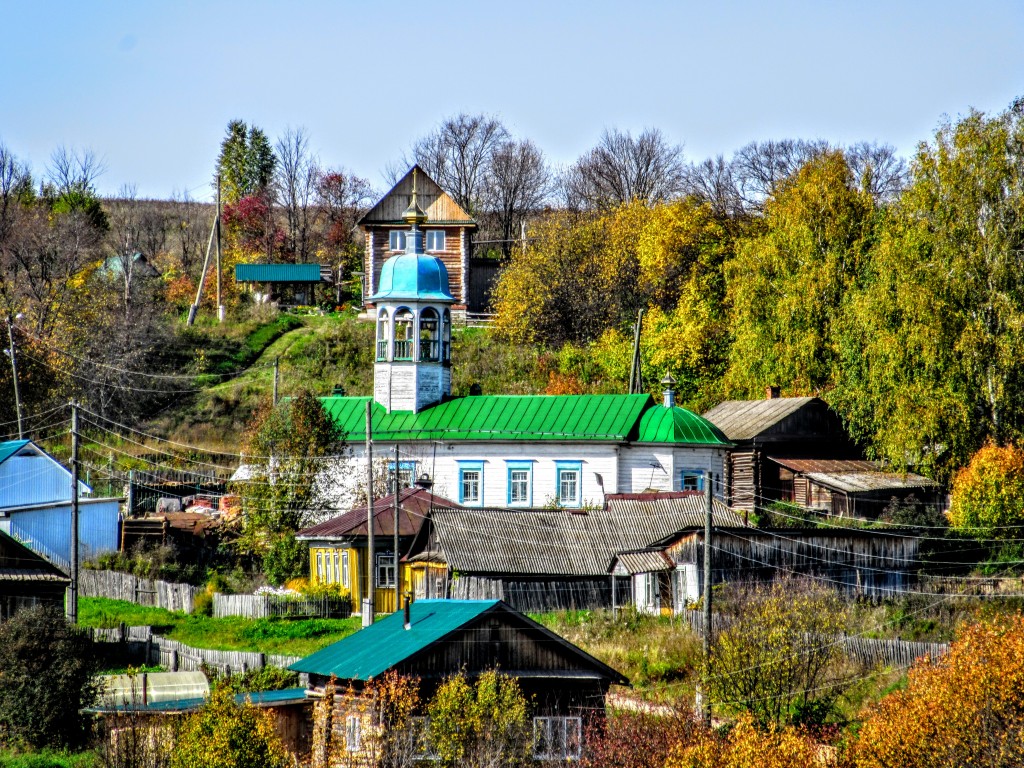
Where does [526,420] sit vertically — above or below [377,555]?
above

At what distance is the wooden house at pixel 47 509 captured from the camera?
148ft

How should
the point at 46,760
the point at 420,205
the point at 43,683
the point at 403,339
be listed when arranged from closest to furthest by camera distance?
1. the point at 46,760
2. the point at 43,683
3. the point at 403,339
4. the point at 420,205

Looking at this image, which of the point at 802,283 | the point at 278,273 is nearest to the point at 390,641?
the point at 802,283

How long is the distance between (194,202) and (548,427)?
6885 cm

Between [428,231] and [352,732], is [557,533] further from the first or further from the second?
[428,231]

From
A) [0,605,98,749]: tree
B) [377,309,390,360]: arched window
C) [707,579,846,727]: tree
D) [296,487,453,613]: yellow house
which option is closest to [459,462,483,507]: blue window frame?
[296,487,453,613]: yellow house

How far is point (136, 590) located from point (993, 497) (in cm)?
2317

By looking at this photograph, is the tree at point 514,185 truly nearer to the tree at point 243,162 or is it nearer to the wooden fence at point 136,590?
the tree at point 243,162

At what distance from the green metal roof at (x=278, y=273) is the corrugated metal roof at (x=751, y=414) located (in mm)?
24220

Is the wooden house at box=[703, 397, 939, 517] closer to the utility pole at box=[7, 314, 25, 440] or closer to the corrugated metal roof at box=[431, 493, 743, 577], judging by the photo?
the corrugated metal roof at box=[431, 493, 743, 577]

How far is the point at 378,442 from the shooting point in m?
45.8

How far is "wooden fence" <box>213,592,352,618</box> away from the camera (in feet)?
129

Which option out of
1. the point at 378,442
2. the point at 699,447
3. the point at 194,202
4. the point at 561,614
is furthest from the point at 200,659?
the point at 194,202

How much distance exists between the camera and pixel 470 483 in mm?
45656
